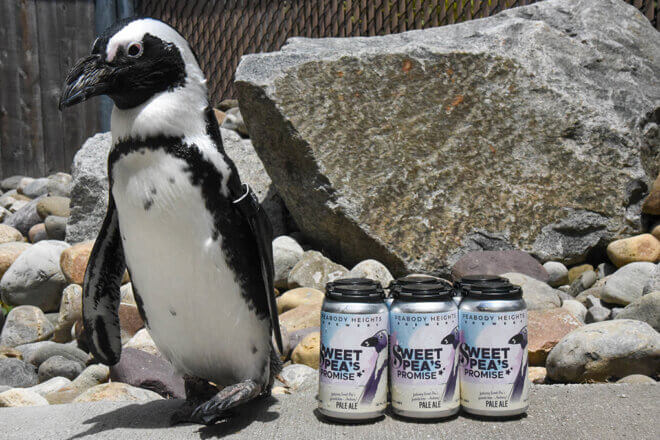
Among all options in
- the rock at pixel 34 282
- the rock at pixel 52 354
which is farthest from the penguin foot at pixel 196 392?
the rock at pixel 34 282

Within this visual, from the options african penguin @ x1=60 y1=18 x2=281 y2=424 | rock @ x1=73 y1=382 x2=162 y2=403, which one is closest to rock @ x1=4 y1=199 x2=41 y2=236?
rock @ x1=73 y1=382 x2=162 y2=403

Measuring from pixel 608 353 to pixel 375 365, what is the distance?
46.3 inches

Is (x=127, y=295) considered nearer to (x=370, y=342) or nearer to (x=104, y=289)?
(x=104, y=289)

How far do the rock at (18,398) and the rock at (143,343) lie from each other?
2.02ft

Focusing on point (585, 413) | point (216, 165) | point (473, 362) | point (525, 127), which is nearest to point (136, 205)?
point (216, 165)

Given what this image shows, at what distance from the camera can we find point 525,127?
147 inches

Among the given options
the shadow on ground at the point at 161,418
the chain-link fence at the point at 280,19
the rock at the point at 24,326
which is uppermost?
the chain-link fence at the point at 280,19

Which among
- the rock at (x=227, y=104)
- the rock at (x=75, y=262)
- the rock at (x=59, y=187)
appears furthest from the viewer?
the rock at (x=227, y=104)

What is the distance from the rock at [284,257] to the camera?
13.2 feet

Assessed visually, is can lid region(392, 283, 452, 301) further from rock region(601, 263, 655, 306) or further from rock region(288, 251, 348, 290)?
rock region(288, 251, 348, 290)

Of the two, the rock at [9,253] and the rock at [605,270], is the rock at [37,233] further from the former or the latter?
the rock at [605,270]

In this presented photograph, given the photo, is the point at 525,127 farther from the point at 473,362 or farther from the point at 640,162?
the point at 473,362

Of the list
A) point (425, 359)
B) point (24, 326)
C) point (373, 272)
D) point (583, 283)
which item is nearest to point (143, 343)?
point (24, 326)

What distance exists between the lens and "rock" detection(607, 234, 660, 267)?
3.67 meters
